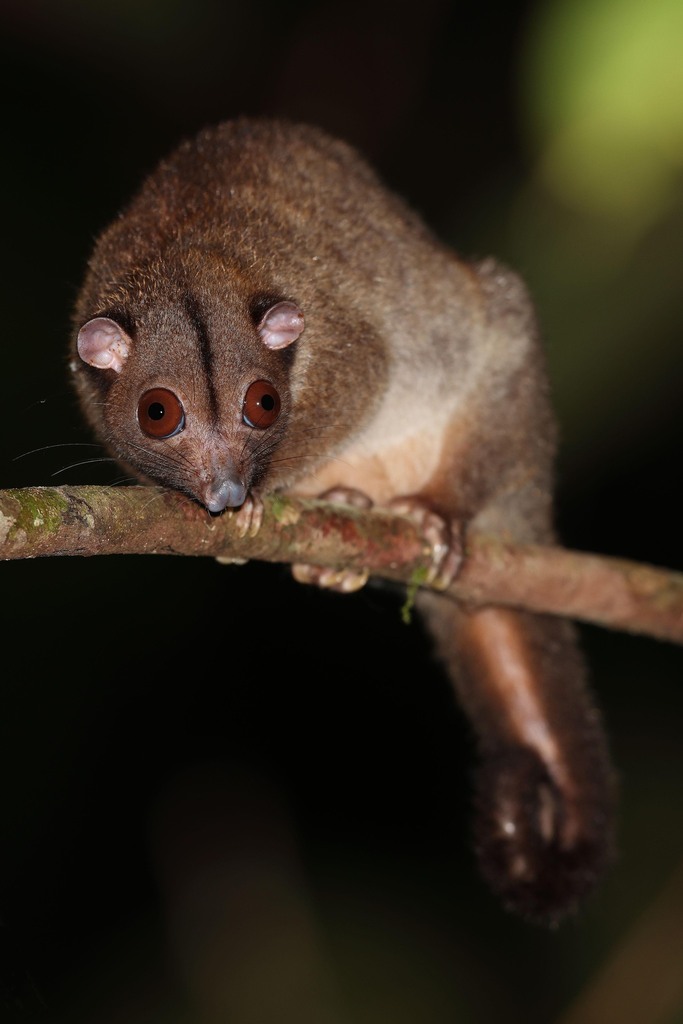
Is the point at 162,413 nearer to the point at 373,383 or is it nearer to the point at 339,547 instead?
the point at 339,547

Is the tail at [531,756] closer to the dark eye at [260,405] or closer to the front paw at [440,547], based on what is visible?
the front paw at [440,547]

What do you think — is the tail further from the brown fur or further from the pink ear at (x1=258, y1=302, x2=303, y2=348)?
the pink ear at (x1=258, y1=302, x2=303, y2=348)

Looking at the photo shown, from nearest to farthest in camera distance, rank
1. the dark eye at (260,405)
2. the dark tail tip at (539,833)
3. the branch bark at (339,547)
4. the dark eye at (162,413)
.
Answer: the branch bark at (339,547), the dark eye at (162,413), the dark eye at (260,405), the dark tail tip at (539,833)

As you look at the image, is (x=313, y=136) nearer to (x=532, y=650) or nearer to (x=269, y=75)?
(x=532, y=650)

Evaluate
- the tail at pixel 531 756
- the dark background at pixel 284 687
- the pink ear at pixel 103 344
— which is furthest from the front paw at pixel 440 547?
the dark background at pixel 284 687

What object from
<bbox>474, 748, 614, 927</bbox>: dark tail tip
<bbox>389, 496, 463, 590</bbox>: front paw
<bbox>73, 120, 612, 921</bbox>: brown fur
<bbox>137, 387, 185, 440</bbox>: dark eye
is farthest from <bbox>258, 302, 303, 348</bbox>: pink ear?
<bbox>474, 748, 614, 927</bbox>: dark tail tip

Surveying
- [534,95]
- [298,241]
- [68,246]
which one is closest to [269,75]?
[68,246]
